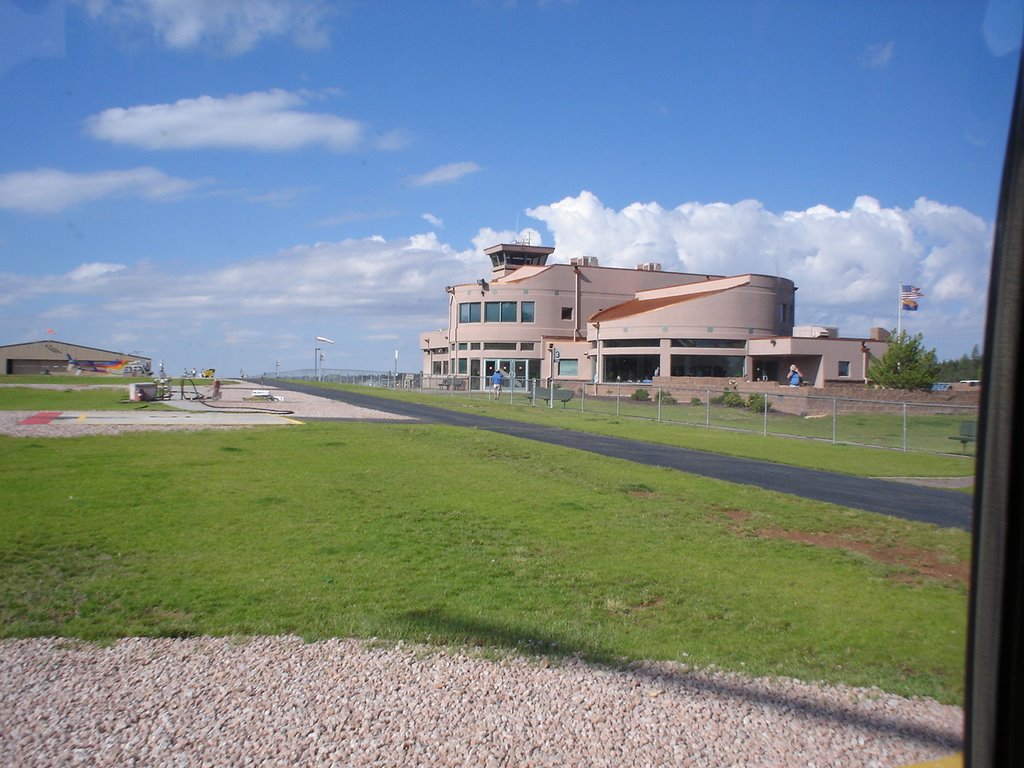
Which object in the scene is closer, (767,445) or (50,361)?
(767,445)

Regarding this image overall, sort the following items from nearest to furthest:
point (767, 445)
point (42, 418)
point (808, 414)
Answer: point (767, 445) → point (42, 418) → point (808, 414)

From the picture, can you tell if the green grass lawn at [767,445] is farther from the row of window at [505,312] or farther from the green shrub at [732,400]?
the row of window at [505,312]

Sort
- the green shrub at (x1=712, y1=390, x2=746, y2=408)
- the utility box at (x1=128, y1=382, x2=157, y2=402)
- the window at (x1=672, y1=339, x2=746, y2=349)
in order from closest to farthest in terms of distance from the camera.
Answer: the green shrub at (x1=712, y1=390, x2=746, y2=408), the utility box at (x1=128, y1=382, x2=157, y2=402), the window at (x1=672, y1=339, x2=746, y2=349)

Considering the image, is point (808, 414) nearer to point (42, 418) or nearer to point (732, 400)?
point (732, 400)

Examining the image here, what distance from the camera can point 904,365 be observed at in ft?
140

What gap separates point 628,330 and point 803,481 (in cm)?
5168

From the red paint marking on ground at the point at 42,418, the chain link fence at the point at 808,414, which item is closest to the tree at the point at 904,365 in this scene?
the chain link fence at the point at 808,414

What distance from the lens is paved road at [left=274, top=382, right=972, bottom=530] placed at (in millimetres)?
13758

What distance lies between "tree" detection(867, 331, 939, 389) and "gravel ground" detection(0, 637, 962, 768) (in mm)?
36534

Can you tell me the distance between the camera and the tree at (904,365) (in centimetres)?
4006

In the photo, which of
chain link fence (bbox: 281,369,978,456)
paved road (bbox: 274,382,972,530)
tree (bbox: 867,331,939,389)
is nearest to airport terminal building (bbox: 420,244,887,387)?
chain link fence (bbox: 281,369,978,456)

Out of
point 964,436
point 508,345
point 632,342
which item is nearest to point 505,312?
point 508,345

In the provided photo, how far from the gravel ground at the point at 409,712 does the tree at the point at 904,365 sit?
36.6 metres

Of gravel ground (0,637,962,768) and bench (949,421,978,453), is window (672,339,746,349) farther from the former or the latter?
gravel ground (0,637,962,768)
